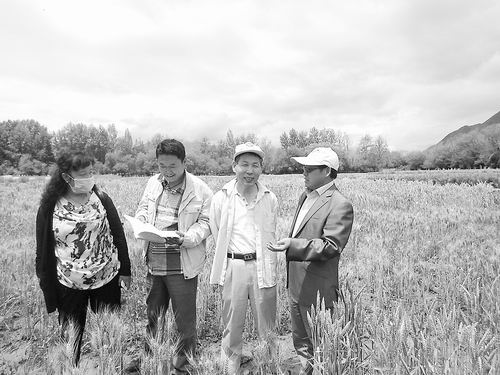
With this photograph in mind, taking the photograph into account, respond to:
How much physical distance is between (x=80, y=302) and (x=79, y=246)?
47cm

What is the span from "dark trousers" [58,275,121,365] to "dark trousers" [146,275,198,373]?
0.29 m

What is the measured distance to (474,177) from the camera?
84.3ft

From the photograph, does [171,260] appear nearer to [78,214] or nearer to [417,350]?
[78,214]

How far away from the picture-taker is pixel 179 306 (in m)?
2.52

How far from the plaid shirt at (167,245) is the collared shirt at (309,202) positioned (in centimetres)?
98

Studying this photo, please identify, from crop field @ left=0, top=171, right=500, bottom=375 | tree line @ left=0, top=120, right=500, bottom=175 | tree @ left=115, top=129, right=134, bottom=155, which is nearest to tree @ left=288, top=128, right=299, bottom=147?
tree line @ left=0, top=120, right=500, bottom=175

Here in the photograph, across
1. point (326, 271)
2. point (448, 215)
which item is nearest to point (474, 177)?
point (448, 215)

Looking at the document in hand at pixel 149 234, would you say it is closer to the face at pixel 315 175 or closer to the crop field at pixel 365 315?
the crop field at pixel 365 315

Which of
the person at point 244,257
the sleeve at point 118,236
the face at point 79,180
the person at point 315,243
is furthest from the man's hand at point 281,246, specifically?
the face at point 79,180

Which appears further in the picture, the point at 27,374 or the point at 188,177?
the point at 188,177

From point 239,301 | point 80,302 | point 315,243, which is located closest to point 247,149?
point 315,243

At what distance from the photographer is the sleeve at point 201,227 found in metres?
2.44

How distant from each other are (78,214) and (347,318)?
2.05 m

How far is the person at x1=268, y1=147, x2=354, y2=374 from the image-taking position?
212 cm
